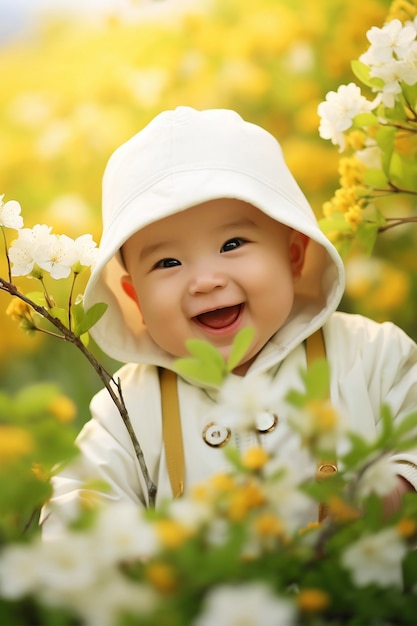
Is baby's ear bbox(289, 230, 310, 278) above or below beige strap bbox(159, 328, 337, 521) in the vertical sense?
above

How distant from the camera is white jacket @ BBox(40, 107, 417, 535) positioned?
1.03 meters

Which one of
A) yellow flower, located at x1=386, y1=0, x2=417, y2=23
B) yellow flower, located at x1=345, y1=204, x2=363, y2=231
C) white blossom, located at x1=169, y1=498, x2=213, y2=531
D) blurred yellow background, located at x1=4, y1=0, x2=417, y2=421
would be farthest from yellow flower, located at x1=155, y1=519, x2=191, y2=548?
blurred yellow background, located at x1=4, y1=0, x2=417, y2=421

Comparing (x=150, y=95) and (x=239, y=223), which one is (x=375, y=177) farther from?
(x=150, y=95)

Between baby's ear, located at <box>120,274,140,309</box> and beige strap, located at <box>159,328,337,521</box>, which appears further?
baby's ear, located at <box>120,274,140,309</box>

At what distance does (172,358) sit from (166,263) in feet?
0.48

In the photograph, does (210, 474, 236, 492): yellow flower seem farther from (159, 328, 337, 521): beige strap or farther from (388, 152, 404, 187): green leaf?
(388, 152, 404, 187): green leaf

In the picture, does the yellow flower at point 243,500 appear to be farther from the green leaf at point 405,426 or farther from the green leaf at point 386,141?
the green leaf at point 386,141

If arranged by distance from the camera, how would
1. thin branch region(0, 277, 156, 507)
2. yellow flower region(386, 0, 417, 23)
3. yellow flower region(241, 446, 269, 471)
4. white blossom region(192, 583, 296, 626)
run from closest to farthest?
1. white blossom region(192, 583, 296, 626)
2. yellow flower region(241, 446, 269, 471)
3. thin branch region(0, 277, 156, 507)
4. yellow flower region(386, 0, 417, 23)

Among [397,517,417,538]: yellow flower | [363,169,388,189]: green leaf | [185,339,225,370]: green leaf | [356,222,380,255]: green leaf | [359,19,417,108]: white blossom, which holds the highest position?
[359,19,417,108]: white blossom

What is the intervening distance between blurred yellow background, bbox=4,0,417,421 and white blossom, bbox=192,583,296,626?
1423 millimetres

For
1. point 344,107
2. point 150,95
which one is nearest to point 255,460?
point 344,107

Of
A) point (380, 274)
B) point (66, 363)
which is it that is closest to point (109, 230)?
point (66, 363)

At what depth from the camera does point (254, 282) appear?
1036mm

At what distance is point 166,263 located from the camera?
3.49ft
